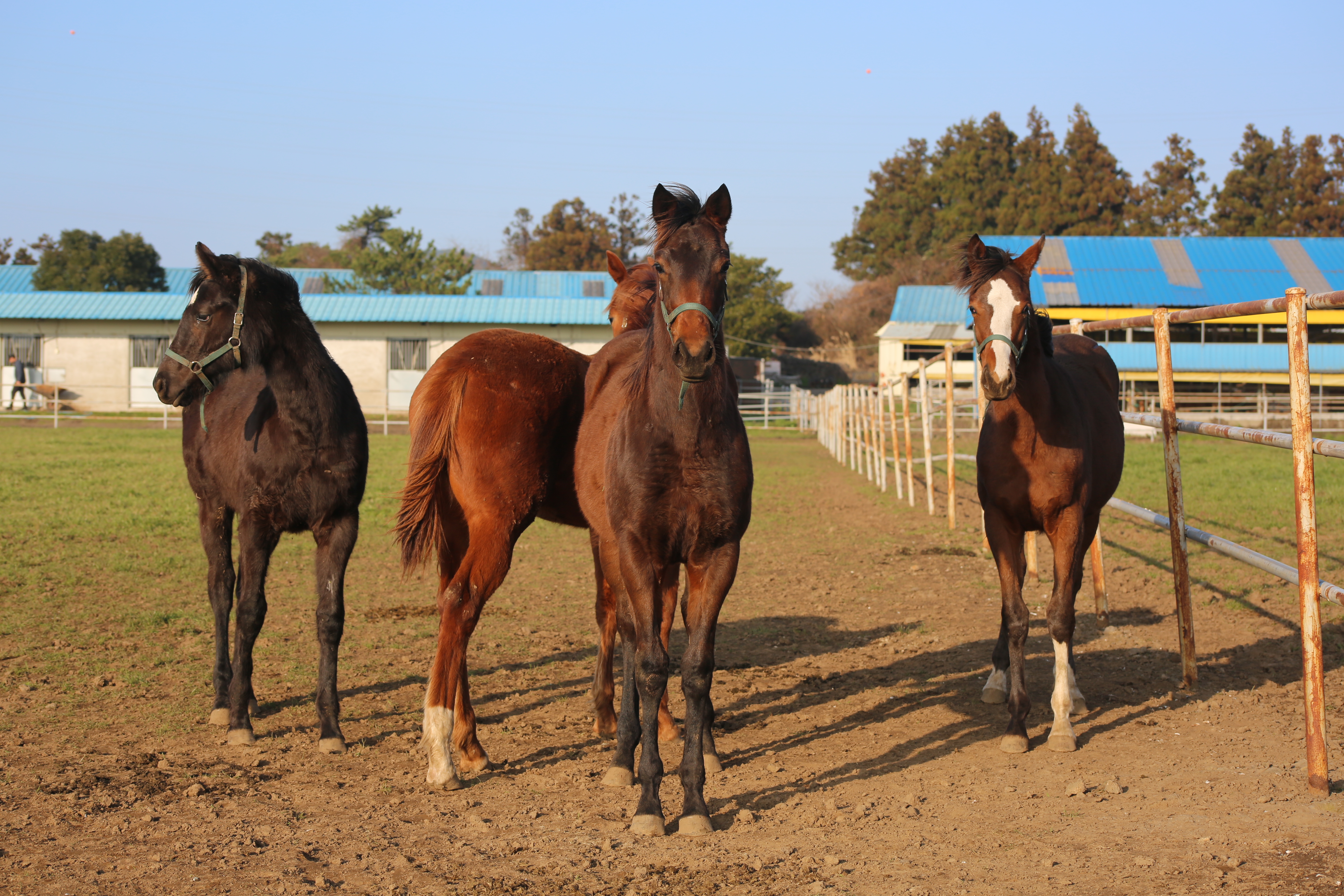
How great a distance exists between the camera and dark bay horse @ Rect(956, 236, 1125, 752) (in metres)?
4.52

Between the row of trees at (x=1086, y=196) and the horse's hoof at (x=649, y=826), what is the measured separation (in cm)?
5282

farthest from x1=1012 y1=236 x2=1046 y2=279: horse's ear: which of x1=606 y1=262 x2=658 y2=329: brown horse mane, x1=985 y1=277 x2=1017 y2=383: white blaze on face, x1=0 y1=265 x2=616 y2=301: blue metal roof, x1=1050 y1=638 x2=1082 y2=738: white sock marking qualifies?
x1=0 y1=265 x2=616 y2=301: blue metal roof

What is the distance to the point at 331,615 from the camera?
466 centimetres

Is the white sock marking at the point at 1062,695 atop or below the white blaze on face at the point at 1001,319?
below

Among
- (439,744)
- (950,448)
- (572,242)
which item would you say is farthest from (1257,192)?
(439,744)

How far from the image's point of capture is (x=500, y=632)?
263 inches

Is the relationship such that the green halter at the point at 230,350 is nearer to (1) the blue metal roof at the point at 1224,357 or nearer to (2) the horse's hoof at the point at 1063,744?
(2) the horse's hoof at the point at 1063,744

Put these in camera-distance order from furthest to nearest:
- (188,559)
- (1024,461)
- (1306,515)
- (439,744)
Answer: (188,559) → (1024,461) → (439,744) → (1306,515)

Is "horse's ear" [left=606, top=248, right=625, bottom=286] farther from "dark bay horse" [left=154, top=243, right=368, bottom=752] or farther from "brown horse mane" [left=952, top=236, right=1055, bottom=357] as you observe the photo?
"brown horse mane" [left=952, top=236, right=1055, bottom=357]

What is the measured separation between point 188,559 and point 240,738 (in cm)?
524

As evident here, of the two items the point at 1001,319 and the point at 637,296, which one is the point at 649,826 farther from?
the point at 637,296

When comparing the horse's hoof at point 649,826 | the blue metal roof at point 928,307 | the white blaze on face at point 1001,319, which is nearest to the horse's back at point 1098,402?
the white blaze on face at point 1001,319

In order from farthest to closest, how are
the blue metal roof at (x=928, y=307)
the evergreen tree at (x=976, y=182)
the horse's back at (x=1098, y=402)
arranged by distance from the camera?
the evergreen tree at (x=976, y=182)
the blue metal roof at (x=928, y=307)
the horse's back at (x=1098, y=402)

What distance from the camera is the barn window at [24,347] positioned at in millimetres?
36531
